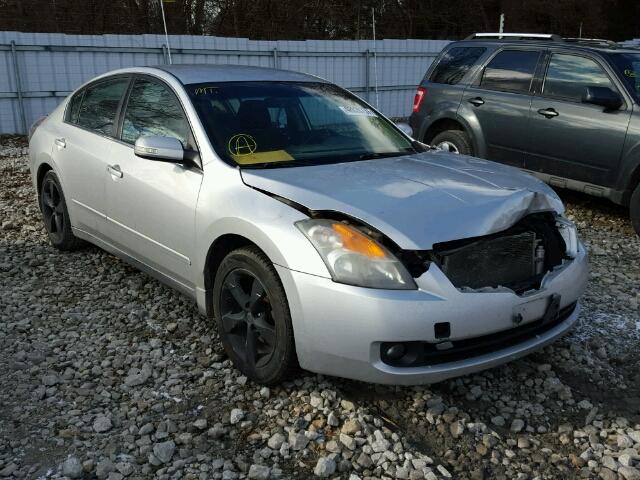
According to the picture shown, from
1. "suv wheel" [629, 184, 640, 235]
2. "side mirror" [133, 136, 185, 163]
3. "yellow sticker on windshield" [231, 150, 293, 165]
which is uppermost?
"side mirror" [133, 136, 185, 163]

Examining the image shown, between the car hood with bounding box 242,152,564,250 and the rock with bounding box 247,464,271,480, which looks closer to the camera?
the rock with bounding box 247,464,271,480

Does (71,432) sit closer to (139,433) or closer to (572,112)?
(139,433)

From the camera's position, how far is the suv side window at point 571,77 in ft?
21.8

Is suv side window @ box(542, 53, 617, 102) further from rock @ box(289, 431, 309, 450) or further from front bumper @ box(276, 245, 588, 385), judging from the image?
rock @ box(289, 431, 309, 450)

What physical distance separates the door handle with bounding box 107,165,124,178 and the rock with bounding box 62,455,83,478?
203 centimetres

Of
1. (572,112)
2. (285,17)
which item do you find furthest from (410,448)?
(285,17)

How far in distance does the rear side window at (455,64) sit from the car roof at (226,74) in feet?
12.2

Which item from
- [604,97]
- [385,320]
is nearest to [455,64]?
[604,97]

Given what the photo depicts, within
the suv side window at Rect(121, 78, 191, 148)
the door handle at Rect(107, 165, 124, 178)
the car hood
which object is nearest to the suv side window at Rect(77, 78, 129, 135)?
the suv side window at Rect(121, 78, 191, 148)

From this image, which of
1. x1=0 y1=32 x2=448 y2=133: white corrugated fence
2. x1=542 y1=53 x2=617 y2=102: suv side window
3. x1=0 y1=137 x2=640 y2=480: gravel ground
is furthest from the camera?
x1=0 y1=32 x2=448 y2=133: white corrugated fence

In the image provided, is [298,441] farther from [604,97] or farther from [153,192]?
[604,97]

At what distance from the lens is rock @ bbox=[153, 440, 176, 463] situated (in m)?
2.89

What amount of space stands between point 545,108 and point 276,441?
522 cm

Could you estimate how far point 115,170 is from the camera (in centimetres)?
439
